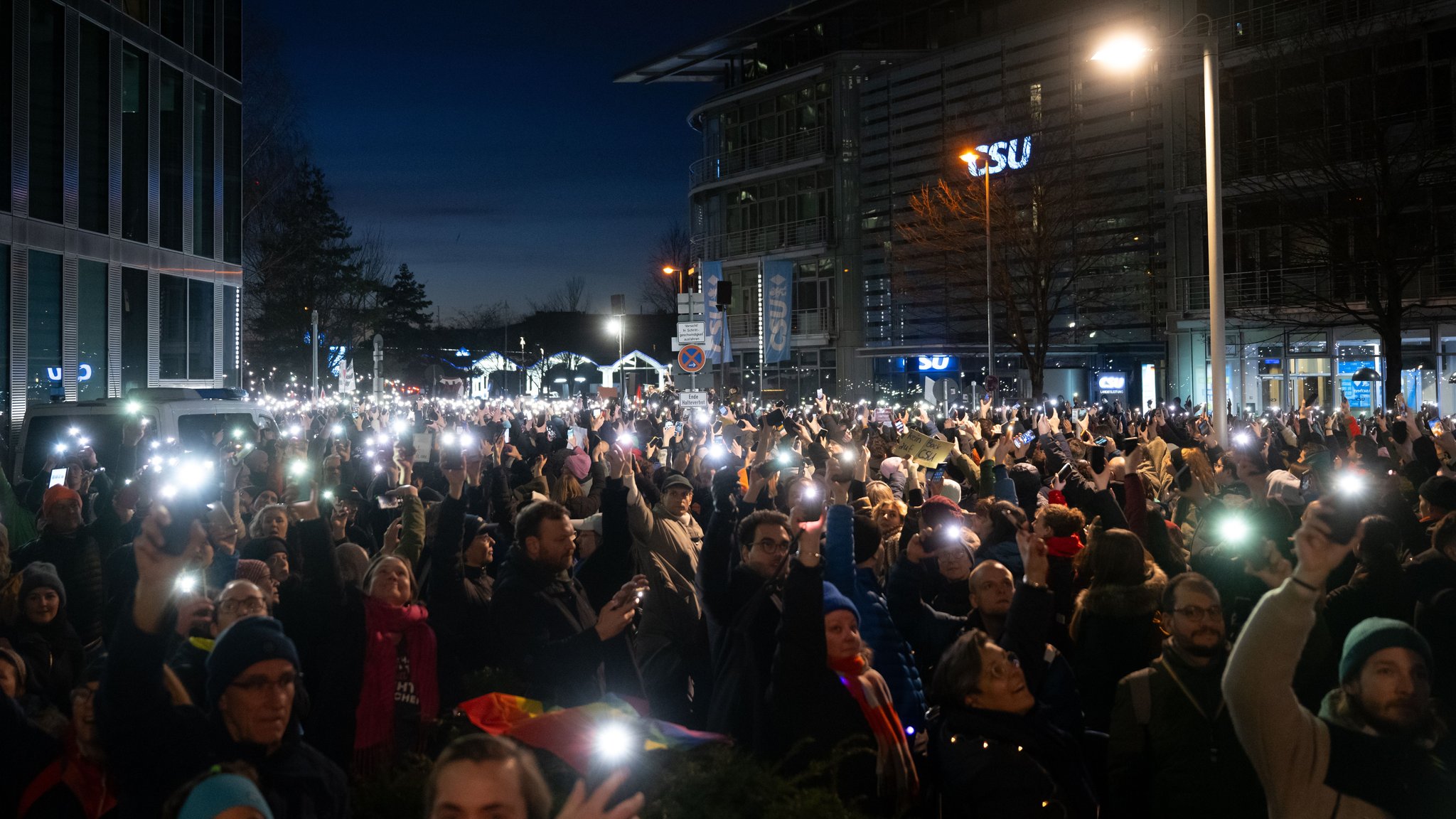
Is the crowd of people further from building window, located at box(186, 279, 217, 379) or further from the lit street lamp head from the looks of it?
building window, located at box(186, 279, 217, 379)

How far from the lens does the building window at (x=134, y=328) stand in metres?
30.1

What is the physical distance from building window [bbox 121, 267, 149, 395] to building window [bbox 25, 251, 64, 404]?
9.19 ft

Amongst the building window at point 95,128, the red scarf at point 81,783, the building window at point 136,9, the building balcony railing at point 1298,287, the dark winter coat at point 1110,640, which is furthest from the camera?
the building balcony railing at point 1298,287

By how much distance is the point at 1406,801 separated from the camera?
3.58 meters

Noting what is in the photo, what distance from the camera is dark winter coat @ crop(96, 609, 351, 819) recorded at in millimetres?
3496

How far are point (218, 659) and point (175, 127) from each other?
108 ft

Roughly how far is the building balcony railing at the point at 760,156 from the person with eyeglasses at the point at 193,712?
45.9 m

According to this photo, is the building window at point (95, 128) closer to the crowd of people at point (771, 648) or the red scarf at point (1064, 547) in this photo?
the crowd of people at point (771, 648)

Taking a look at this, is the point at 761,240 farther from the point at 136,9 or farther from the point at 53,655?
the point at 53,655

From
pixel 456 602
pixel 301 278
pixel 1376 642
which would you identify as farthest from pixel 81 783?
pixel 301 278


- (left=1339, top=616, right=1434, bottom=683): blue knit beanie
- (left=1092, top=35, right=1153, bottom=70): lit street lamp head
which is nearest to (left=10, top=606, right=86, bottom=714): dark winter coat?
(left=1339, top=616, right=1434, bottom=683): blue knit beanie

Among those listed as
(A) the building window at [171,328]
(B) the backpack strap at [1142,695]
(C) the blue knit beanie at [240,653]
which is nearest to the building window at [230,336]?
(A) the building window at [171,328]

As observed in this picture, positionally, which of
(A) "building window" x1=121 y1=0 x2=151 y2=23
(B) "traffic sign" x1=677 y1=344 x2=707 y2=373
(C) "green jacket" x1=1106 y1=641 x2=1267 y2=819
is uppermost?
(A) "building window" x1=121 y1=0 x2=151 y2=23

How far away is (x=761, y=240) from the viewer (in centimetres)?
5216
